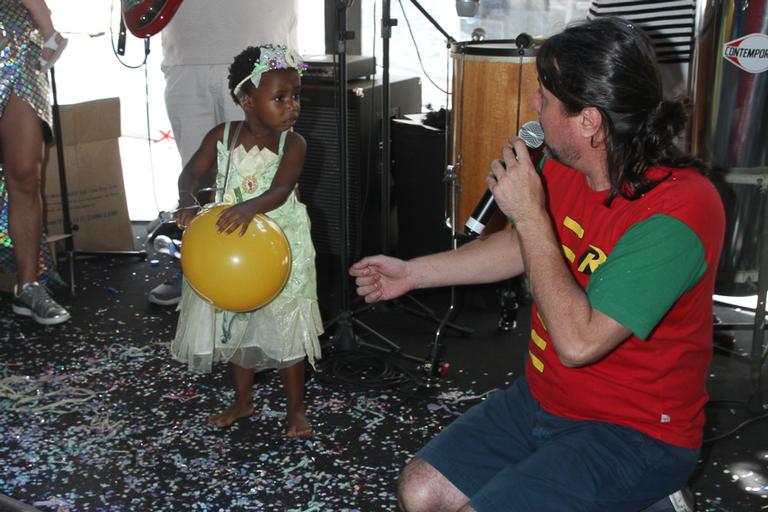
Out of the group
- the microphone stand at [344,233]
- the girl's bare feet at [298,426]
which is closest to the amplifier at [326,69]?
the microphone stand at [344,233]

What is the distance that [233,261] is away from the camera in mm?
2496

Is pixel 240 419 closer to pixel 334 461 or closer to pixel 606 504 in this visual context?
pixel 334 461

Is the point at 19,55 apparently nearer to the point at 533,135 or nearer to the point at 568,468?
the point at 533,135

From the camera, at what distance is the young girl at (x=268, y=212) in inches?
109

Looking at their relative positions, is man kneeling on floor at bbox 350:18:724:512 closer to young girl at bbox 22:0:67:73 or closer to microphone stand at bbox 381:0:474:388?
microphone stand at bbox 381:0:474:388

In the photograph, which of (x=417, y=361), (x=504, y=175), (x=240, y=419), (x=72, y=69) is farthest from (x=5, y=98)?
(x=72, y=69)

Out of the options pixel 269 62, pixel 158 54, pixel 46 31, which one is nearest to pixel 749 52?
pixel 269 62

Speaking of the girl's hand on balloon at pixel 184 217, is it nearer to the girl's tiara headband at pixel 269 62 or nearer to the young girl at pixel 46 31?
the girl's tiara headband at pixel 269 62

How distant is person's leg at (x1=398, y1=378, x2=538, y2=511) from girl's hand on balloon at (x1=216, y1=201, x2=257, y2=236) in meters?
0.95

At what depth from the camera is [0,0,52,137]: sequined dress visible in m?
3.63

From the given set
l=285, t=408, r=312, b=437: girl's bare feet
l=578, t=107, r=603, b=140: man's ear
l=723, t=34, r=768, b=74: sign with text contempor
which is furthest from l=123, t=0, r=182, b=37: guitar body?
l=578, t=107, r=603, b=140: man's ear

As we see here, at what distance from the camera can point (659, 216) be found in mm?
1599

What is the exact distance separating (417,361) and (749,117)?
1.53m

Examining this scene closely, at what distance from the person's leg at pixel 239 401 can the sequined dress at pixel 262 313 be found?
0.09 metres
